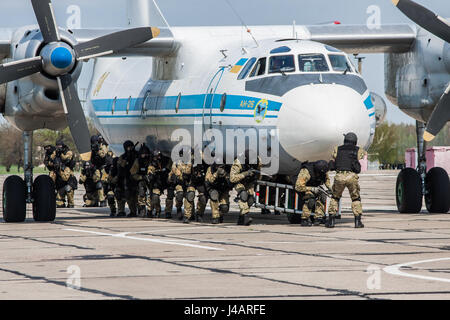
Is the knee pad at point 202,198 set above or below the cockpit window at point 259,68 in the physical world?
below

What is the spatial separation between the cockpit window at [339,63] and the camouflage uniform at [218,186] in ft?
9.29

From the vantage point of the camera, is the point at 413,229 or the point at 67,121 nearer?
the point at 413,229

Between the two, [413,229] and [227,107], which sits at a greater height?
[227,107]

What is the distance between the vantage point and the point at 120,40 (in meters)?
18.8

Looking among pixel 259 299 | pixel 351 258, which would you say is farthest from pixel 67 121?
pixel 259 299

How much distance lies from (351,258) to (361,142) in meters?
4.42

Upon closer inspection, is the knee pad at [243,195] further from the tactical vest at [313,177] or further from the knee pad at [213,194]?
the tactical vest at [313,177]

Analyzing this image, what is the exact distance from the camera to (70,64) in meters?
17.8

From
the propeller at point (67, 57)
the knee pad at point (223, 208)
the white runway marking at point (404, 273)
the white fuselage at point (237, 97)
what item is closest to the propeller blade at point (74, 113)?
the propeller at point (67, 57)

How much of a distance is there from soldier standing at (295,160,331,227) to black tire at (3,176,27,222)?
603cm

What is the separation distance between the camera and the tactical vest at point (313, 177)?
1616 cm

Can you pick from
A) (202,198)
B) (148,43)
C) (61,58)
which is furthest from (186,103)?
(61,58)
